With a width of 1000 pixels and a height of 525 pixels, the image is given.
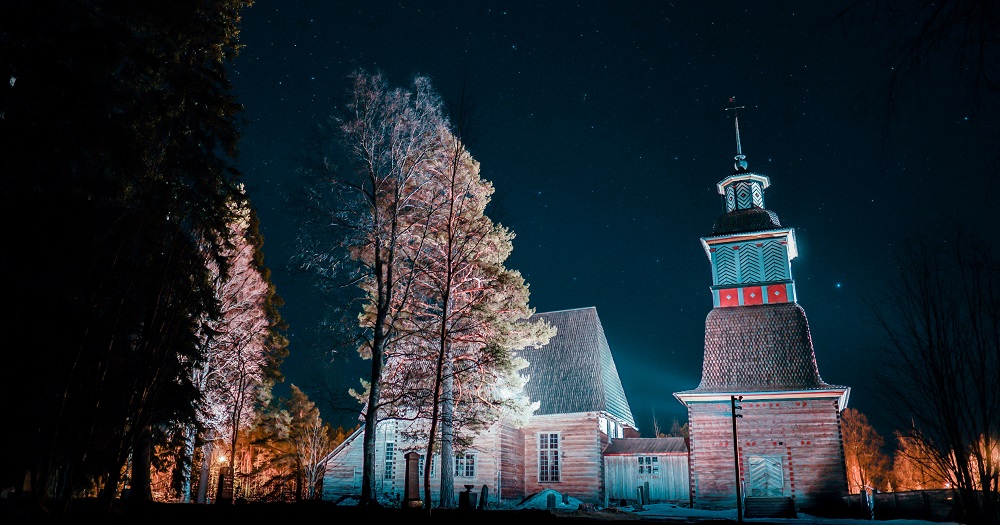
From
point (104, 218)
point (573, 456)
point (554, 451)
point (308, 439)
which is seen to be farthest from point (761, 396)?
point (104, 218)

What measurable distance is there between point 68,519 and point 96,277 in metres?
2.17

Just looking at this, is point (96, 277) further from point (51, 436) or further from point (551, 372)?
point (551, 372)

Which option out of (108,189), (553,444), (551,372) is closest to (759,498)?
(553,444)

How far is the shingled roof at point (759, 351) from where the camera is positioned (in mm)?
28891

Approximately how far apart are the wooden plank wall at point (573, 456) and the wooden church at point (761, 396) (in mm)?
4866

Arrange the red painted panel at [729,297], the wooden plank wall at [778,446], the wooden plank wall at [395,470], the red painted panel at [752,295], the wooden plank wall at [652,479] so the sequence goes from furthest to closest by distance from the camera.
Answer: the red painted panel at [729,297], the red painted panel at [752,295], the wooden plank wall at [395,470], the wooden plank wall at [652,479], the wooden plank wall at [778,446]

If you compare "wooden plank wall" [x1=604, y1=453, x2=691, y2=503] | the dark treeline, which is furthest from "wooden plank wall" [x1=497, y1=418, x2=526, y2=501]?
the dark treeline

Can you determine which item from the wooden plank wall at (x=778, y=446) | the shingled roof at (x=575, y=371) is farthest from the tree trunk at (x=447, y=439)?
the wooden plank wall at (x=778, y=446)

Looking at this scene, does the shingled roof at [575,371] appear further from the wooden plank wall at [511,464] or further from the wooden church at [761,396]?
the wooden church at [761,396]

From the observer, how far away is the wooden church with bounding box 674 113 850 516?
26875 millimetres

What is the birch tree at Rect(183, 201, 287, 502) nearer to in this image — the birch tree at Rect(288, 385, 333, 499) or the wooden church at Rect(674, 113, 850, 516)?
the birch tree at Rect(288, 385, 333, 499)

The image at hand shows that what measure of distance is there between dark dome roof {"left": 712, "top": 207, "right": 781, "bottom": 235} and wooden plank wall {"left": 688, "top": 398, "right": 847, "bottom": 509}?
10.6m

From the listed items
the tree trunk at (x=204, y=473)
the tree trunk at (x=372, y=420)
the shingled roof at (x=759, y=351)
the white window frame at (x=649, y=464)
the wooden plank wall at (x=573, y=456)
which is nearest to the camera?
the tree trunk at (x=372, y=420)

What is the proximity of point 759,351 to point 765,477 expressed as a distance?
240 inches
